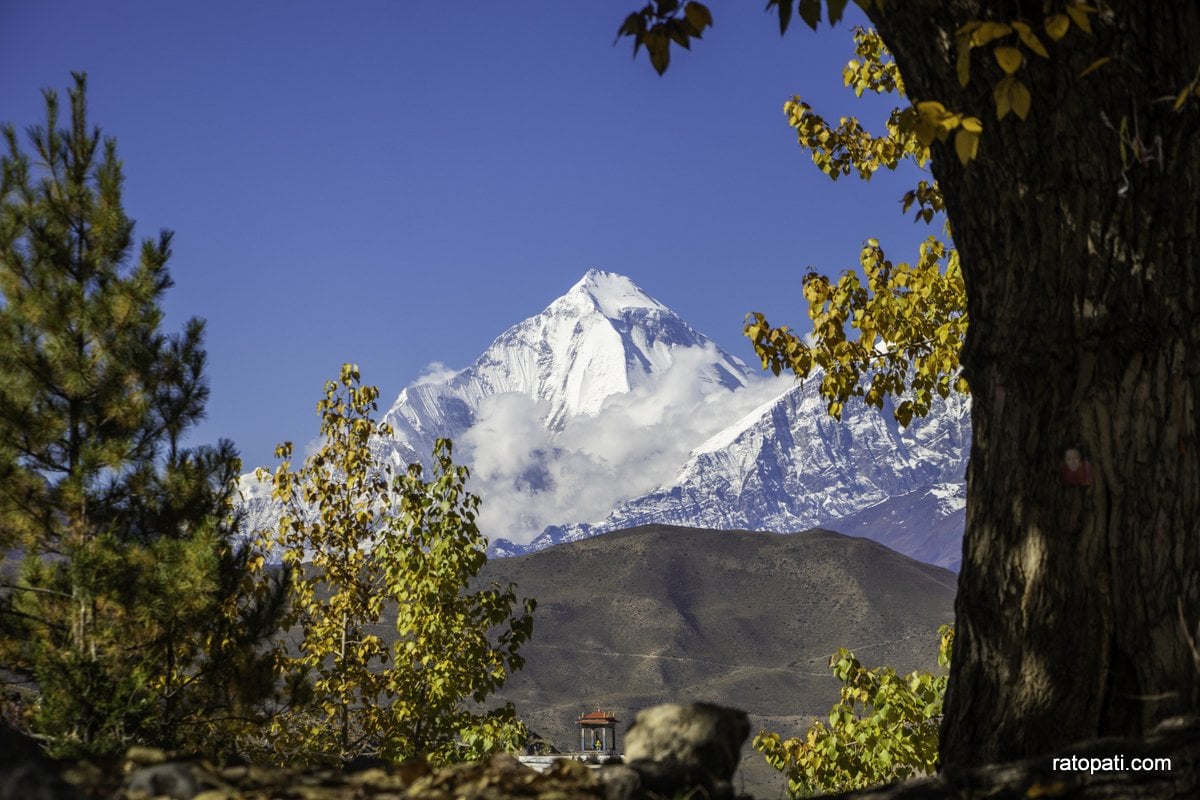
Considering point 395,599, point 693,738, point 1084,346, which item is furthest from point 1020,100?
point 395,599

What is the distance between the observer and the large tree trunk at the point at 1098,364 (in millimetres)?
4902

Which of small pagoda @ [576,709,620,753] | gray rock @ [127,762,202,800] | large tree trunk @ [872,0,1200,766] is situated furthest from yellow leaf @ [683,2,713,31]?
small pagoda @ [576,709,620,753]

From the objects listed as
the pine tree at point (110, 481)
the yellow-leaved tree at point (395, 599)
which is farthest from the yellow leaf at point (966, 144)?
the yellow-leaved tree at point (395, 599)

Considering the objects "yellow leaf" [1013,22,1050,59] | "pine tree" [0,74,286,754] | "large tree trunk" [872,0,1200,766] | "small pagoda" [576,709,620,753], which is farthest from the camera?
"small pagoda" [576,709,620,753]

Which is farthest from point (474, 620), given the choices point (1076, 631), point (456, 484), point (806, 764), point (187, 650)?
point (1076, 631)

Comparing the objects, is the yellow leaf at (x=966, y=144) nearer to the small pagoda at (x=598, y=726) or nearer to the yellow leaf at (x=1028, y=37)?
the yellow leaf at (x=1028, y=37)

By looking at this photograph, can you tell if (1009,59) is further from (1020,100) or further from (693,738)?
(693,738)

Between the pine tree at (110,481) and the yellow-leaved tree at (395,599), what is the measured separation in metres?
5.50

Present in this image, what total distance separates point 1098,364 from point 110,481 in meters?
8.84

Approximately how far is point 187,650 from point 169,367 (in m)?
2.65

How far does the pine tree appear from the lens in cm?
1026

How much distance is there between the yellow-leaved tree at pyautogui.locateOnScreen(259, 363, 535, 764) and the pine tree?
5.50 metres

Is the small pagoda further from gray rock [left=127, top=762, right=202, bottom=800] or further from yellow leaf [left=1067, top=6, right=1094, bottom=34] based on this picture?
yellow leaf [left=1067, top=6, right=1094, bottom=34]

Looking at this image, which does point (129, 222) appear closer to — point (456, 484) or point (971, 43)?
point (456, 484)
